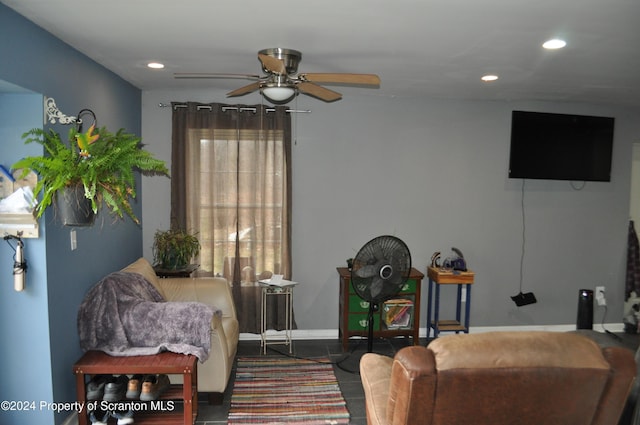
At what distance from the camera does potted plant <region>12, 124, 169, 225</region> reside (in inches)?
86.6

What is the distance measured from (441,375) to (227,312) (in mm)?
2423

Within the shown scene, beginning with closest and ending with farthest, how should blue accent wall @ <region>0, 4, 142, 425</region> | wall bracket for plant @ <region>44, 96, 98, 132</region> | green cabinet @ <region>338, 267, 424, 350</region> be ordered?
1. blue accent wall @ <region>0, 4, 142, 425</region>
2. wall bracket for plant @ <region>44, 96, 98, 132</region>
3. green cabinet @ <region>338, 267, 424, 350</region>

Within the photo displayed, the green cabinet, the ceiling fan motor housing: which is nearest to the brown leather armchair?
the ceiling fan motor housing

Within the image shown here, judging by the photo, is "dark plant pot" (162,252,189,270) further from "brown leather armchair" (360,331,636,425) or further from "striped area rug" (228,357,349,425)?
"brown leather armchair" (360,331,636,425)

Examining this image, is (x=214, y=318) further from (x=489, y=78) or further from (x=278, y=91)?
(x=489, y=78)

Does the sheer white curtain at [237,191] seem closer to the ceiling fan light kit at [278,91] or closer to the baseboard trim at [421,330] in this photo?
the baseboard trim at [421,330]

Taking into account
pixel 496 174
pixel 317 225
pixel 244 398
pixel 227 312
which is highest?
pixel 496 174

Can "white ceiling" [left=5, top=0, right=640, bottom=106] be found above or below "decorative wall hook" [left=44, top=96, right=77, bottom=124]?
above

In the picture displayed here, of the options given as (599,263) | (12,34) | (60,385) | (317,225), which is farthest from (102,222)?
(599,263)

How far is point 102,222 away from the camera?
3.29 metres

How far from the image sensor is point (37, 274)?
2.48m

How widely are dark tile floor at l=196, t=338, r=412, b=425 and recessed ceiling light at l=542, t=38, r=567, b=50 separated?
264 cm

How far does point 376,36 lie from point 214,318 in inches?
80.2

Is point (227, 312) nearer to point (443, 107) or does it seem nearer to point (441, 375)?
point (441, 375)
